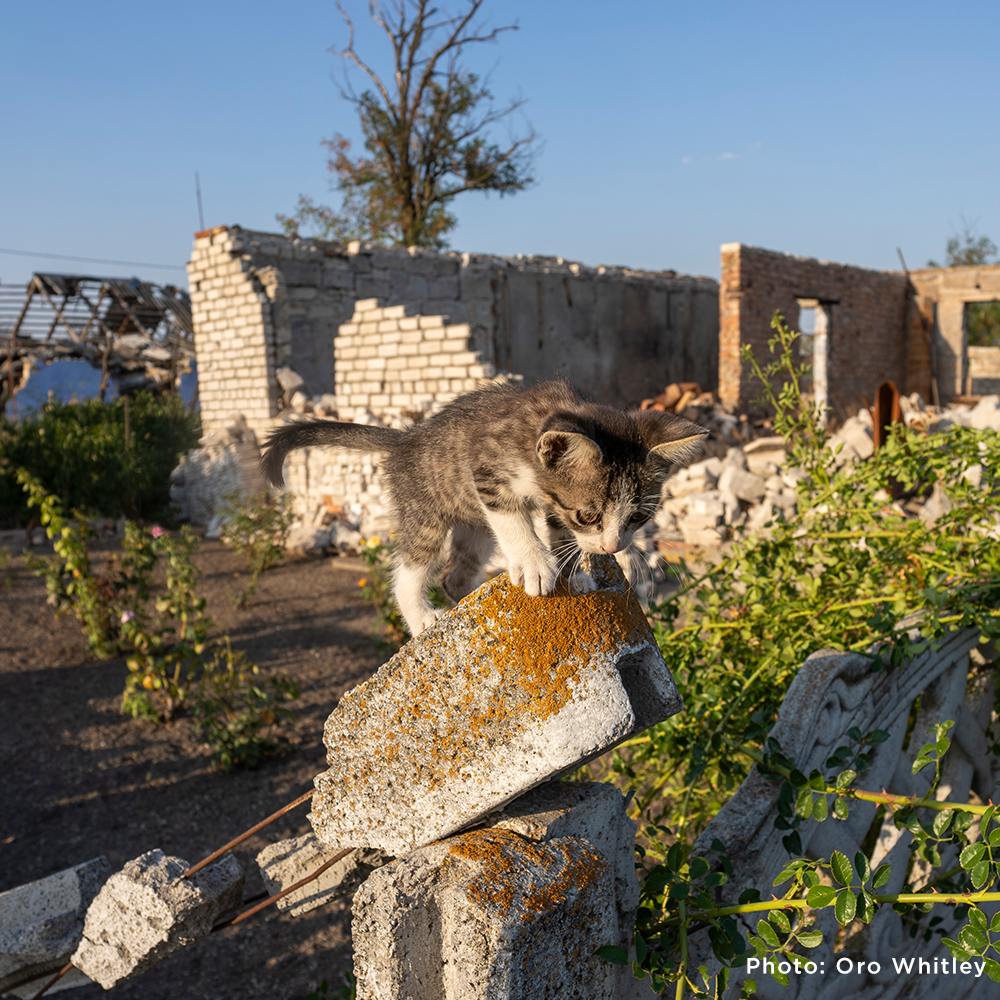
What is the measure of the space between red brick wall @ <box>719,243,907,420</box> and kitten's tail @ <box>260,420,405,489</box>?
1135cm

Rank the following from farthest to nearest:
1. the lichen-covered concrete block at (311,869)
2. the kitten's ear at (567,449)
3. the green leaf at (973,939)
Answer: the kitten's ear at (567,449)
the lichen-covered concrete block at (311,869)
the green leaf at (973,939)

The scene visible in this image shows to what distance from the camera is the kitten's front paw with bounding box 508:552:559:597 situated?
129 cm

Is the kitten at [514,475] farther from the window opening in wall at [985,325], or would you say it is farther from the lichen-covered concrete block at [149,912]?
the window opening in wall at [985,325]

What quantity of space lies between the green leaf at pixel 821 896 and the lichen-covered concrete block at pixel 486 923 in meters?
0.30

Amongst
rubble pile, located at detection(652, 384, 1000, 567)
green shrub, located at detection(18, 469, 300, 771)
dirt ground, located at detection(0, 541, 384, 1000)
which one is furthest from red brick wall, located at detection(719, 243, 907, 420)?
green shrub, located at detection(18, 469, 300, 771)

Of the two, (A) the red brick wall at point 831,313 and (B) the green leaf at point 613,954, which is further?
(A) the red brick wall at point 831,313

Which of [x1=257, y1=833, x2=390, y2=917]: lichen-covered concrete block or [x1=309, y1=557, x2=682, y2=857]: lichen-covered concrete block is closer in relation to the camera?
[x1=309, y1=557, x2=682, y2=857]: lichen-covered concrete block

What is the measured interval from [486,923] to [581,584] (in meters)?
0.55

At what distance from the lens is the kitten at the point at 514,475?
1755mm

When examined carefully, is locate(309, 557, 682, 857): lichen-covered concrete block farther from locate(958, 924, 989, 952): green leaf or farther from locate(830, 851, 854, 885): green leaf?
locate(958, 924, 989, 952): green leaf

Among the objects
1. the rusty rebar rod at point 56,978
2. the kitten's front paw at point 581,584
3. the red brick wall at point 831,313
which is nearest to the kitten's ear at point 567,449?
the kitten's front paw at point 581,584

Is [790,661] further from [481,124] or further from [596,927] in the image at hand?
[481,124]

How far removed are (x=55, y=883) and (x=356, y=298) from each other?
10904 millimetres

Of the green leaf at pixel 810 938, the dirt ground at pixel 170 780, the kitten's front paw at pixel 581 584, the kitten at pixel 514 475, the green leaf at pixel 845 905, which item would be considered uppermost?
the kitten at pixel 514 475
